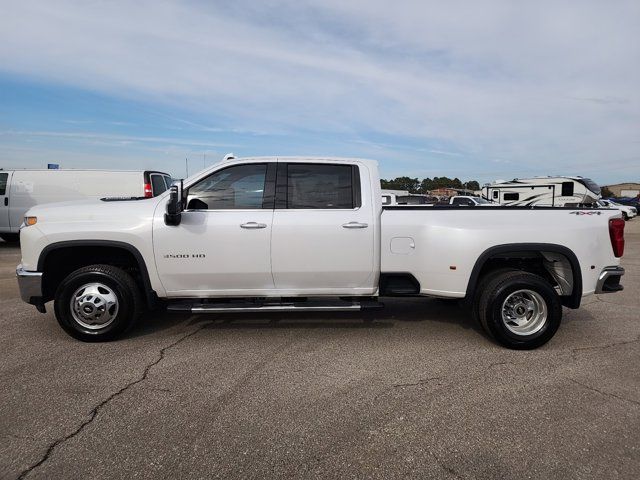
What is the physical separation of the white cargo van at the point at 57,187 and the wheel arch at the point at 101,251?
809 centimetres

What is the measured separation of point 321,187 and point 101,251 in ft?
7.81

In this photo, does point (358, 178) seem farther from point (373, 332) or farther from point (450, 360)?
point (450, 360)

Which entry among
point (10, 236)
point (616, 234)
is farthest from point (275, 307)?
point (10, 236)

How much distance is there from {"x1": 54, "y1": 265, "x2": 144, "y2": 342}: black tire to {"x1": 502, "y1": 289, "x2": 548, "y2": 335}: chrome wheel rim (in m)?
3.69

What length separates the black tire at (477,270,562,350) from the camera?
4465 millimetres

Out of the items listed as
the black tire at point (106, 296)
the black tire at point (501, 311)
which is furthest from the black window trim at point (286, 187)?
the black tire at point (106, 296)

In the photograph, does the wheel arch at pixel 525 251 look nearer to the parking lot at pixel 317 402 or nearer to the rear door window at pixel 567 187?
the parking lot at pixel 317 402

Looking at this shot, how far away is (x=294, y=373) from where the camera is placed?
3.94 metres

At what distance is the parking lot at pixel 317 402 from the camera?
2680mm

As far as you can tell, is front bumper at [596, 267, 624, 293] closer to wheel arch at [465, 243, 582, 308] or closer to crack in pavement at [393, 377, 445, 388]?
wheel arch at [465, 243, 582, 308]

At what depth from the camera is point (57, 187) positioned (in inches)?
492

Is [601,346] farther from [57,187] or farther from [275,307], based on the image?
[57,187]

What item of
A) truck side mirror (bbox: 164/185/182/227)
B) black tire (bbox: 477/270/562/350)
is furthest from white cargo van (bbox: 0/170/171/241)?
black tire (bbox: 477/270/562/350)

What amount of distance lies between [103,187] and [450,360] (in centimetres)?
1129
